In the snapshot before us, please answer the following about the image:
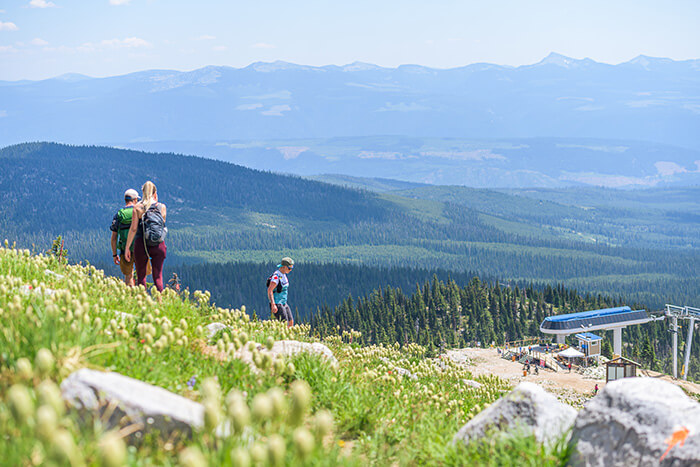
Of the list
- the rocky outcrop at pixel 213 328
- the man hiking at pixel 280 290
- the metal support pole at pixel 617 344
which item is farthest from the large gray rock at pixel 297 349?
the metal support pole at pixel 617 344

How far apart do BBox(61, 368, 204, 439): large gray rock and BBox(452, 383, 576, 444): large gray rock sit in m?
4.49

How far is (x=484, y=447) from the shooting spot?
980 centimetres

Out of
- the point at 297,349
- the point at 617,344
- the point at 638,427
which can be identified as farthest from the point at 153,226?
the point at 617,344

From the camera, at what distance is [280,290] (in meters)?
22.7

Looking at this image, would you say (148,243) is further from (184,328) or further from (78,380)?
(78,380)

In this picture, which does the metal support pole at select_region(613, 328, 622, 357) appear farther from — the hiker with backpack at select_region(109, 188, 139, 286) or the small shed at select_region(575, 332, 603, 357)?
the hiker with backpack at select_region(109, 188, 139, 286)

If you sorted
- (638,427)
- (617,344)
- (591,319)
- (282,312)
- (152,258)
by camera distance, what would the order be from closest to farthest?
(638,427) < (152,258) < (282,312) < (591,319) < (617,344)

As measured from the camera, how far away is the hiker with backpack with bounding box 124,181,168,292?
63.1 ft

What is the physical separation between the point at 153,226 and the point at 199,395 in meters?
9.77

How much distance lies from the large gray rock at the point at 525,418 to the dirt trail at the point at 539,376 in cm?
5406

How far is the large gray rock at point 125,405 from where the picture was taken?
759 centimetres

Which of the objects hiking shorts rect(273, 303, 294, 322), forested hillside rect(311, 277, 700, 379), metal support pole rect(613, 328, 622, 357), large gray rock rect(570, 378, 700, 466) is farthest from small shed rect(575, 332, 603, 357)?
large gray rock rect(570, 378, 700, 466)

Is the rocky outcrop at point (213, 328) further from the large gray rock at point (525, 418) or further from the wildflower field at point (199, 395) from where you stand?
the large gray rock at point (525, 418)

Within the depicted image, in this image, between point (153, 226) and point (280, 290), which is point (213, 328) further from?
point (280, 290)
